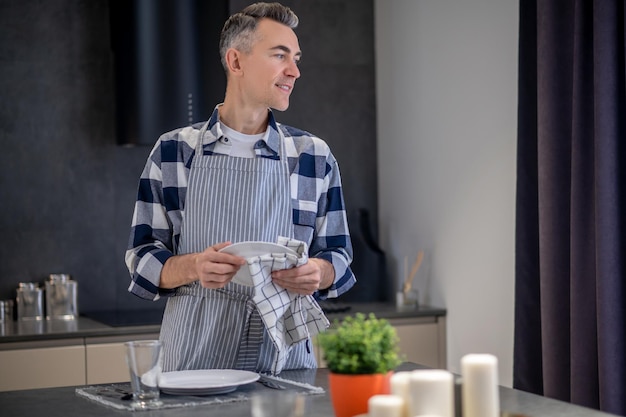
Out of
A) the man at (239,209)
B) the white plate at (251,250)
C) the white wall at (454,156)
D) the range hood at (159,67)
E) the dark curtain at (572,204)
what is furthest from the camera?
the range hood at (159,67)

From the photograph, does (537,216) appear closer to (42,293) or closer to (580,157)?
(580,157)

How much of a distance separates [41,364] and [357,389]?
215cm

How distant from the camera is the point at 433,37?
4.10m

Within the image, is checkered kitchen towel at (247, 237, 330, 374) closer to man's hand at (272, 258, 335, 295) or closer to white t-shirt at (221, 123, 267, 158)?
man's hand at (272, 258, 335, 295)

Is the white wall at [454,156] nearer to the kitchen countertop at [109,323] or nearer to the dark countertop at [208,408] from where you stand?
the kitchen countertop at [109,323]

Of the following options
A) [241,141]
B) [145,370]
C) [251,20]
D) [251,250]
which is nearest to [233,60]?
[251,20]

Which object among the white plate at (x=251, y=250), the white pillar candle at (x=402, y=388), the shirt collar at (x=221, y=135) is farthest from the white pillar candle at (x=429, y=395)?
the shirt collar at (x=221, y=135)

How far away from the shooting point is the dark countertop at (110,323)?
3.44 metres

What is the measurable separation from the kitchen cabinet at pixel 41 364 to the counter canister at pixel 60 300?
433 mm

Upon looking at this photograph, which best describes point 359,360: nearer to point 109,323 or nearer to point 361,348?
point 361,348

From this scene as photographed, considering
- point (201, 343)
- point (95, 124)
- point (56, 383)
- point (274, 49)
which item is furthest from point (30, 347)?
point (274, 49)

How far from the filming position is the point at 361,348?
5.11 feet

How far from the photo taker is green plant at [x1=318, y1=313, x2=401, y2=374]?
5.10 ft

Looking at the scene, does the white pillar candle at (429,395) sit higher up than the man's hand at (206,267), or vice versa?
the man's hand at (206,267)
